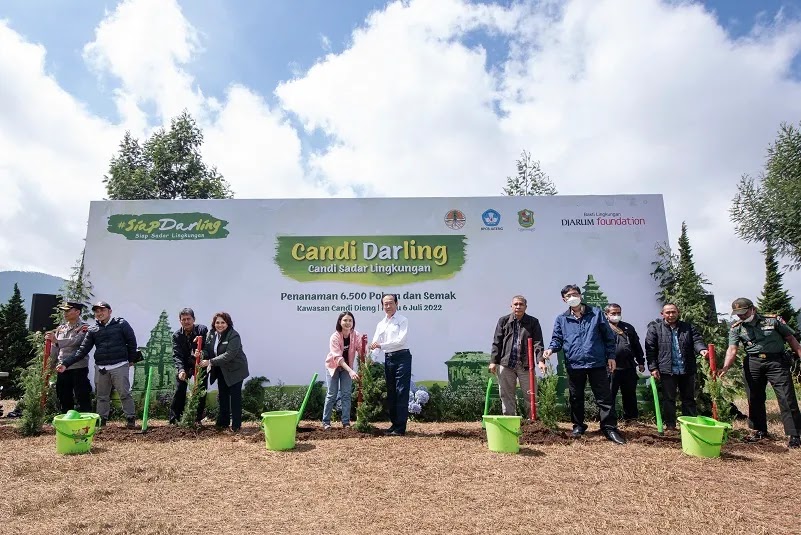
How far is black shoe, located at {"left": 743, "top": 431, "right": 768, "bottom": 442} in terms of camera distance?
550cm

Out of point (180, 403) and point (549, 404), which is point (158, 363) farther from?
point (549, 404)

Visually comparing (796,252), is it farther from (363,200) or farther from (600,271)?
(363,200)

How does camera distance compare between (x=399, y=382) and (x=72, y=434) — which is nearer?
(x=72, y=434)

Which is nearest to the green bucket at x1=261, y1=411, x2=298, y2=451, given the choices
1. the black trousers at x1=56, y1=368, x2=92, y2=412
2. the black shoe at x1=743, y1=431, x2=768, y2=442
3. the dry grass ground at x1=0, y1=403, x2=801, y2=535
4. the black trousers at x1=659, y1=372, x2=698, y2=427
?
the dry grass ground at x1=0, y1=403, x2=801, y2=535

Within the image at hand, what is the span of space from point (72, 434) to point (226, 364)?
5.67 ft

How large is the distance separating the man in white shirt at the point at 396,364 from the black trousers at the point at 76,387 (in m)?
4.28

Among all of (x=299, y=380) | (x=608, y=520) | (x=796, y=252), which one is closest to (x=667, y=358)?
(x=608, y=520)

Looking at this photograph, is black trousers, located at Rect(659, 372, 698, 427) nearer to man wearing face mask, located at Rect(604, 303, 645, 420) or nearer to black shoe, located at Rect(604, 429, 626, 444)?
man wearing face mask, located at Rect(604, 303, 645, 420)

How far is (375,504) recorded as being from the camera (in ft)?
11.8

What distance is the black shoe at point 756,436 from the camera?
216 inches

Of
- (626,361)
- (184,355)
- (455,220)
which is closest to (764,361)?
(626,361)

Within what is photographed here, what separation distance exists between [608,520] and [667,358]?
339 cm

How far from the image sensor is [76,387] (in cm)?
691

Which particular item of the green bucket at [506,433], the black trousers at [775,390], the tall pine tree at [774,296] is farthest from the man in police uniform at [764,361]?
the tall pine tree at [774,296]
